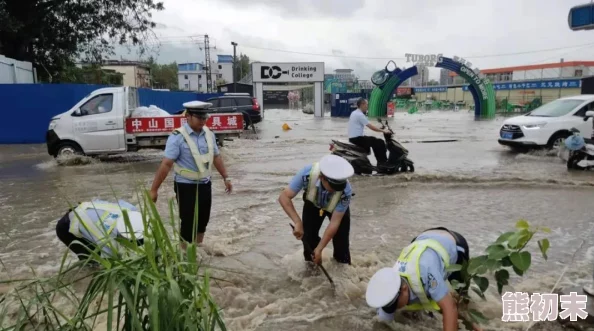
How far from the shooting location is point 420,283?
2984 millimetres

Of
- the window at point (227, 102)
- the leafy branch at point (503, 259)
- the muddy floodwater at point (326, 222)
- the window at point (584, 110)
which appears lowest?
the muddy floodwater at point (326, 222)

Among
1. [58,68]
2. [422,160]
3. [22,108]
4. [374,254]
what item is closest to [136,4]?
[58,68]

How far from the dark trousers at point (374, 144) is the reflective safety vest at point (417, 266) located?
6420mm

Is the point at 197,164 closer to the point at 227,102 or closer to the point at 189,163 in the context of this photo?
the point at 189,163

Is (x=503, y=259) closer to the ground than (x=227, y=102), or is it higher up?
closer to the ground

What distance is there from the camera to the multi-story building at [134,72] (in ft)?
228

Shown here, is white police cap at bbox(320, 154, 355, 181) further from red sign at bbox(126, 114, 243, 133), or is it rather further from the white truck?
the white truck

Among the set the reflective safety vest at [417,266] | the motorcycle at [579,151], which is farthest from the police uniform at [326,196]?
the motorcycle at [579,151]

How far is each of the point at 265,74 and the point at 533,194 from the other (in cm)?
2982

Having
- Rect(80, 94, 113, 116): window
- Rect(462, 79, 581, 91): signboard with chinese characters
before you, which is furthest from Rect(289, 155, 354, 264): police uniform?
Rect(462, 79, 581, 91): signboard with chinese characters

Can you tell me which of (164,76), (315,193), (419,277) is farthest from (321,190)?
(164,76)

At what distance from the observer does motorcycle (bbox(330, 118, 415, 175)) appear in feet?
31.0

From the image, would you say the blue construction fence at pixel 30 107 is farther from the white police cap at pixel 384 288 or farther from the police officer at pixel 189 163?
the white police cap at pixel 384 288

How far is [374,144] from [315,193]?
5596mm
